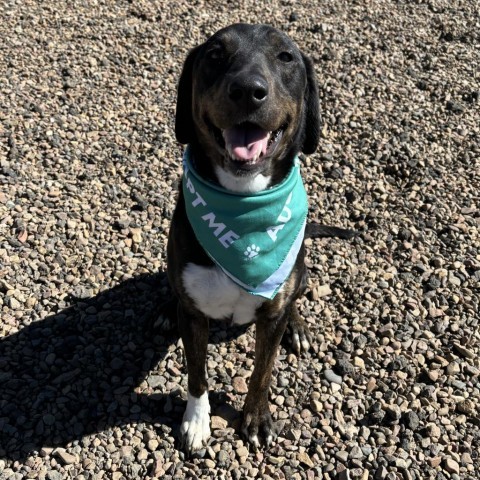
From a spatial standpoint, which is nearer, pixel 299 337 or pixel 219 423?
pixel 219 423

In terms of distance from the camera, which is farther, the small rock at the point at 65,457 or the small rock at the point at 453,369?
the small rock at the point at 453,369

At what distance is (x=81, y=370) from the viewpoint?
4.30 m

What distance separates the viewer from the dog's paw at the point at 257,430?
13.1 feet

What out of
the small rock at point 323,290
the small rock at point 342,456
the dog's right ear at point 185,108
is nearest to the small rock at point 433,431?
the small rock at point 342,456

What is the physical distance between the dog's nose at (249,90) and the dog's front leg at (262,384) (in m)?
1.32

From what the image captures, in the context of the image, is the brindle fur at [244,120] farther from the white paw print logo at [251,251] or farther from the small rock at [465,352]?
the small rock at [465,352]

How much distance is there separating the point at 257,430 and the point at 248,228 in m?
1.36

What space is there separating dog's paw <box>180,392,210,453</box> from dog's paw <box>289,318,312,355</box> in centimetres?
83

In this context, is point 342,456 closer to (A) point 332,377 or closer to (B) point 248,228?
(A) point 332,377

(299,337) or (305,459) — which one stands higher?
(299,337)

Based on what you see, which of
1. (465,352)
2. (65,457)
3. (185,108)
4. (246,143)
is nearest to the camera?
(246,143)

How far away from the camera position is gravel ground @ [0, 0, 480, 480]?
4.00m

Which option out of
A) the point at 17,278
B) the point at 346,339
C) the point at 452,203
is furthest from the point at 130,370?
the point at 452,203

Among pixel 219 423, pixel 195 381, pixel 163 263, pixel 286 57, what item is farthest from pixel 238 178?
pixel 163 263
